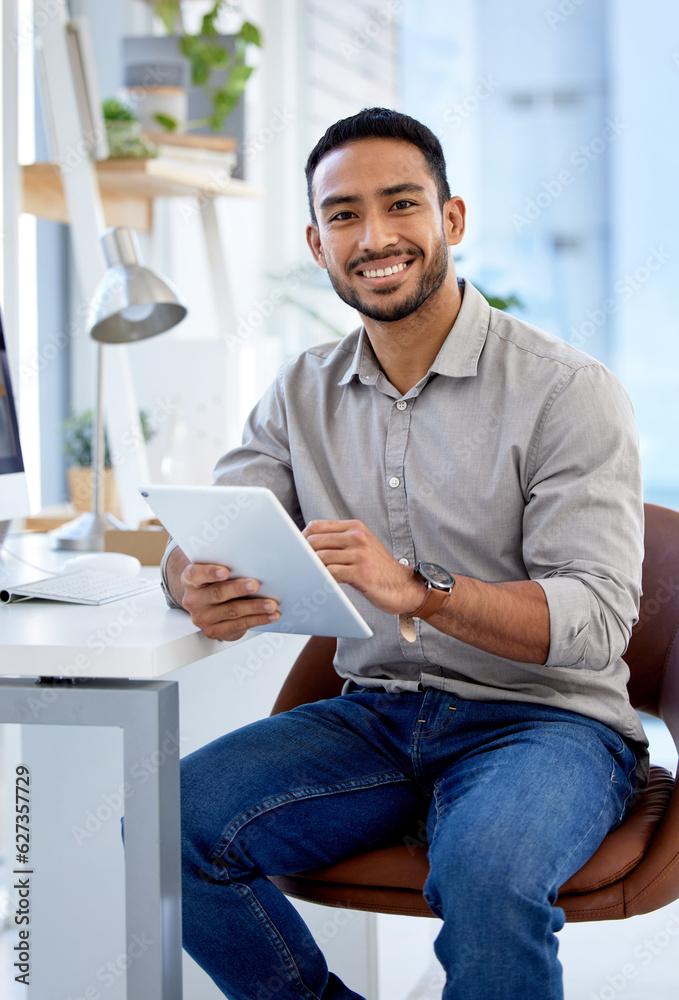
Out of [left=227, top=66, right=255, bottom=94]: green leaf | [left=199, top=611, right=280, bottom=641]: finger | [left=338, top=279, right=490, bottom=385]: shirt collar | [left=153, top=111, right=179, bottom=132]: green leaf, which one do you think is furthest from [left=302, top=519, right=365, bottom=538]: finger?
[left=227, top=66, right=255, bottom=94]: green leaf

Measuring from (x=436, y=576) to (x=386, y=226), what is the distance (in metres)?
0.52

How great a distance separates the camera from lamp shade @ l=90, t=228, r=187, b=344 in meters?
1.73

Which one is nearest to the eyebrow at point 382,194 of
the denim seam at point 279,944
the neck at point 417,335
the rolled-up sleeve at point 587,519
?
the neck at point 417,335

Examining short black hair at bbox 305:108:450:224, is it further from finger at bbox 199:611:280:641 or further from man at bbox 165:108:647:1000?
finger at bbox 199:611:280:641

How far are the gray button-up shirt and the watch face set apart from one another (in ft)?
0.36

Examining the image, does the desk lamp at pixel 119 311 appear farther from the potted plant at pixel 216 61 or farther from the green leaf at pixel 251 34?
the green leaf at pixel 251 34

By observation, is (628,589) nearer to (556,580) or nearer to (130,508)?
(556,580)

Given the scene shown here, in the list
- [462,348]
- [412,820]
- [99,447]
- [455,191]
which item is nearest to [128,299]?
[99,447]

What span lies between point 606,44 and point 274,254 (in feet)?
3.74

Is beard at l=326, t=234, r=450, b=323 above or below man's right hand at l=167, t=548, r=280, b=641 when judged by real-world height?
above

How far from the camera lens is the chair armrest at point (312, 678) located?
1449 millimetres

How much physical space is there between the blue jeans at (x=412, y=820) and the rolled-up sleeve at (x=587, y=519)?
124 millimetres

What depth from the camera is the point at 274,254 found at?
3.20m

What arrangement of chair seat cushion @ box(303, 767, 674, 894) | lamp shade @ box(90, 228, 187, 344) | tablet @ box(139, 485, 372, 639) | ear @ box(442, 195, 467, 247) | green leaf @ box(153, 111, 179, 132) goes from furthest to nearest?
1. green leaf @ box(153, 111, 179, 132)
2. lamp shade @ box(90, 228, 187, 344)
3. ear @ box(442, 195, 467, 247)
4. chair seat cushion @ box(303, 767, 674, 894)
5. tablet @ box(139, 485, 372, 639)
